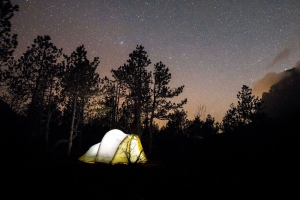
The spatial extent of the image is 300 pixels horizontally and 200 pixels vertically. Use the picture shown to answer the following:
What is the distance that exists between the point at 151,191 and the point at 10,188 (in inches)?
161

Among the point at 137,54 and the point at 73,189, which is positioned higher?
the point at 137,54

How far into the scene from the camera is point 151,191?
5801 millimetres

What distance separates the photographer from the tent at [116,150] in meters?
12.0

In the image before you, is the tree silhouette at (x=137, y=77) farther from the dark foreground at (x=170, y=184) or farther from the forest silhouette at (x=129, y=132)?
the dark foreground at (x=170, y=184)

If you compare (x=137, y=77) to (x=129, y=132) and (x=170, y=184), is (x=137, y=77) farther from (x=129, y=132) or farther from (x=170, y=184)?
(x=170, y=184)

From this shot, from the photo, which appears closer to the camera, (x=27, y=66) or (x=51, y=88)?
(x=27, y=66)

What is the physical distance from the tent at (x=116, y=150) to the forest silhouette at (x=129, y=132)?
3.91 ft

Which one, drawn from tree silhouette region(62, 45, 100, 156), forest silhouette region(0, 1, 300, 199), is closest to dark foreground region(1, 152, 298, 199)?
forest silhouette region(0, 1, 300, 199)

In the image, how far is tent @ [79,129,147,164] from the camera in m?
12.0

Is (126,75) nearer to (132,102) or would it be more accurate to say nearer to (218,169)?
(132,102)

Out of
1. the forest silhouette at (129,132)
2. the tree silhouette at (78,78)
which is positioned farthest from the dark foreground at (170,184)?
the tree silhouette at (78,78)

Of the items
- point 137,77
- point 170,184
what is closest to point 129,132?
point 137,77

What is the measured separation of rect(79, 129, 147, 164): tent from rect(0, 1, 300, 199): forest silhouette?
1.19m

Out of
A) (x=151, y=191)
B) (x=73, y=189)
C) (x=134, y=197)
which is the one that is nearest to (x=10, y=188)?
(x=73, y=189)
